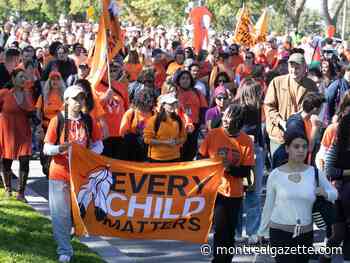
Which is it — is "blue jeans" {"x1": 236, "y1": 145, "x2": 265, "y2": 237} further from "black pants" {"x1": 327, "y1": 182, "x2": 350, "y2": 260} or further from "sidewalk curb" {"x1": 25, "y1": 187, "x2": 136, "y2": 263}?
"sidewalk curb" {"x1": 25, "y1": 187, "x2": 136, "y2": 263}

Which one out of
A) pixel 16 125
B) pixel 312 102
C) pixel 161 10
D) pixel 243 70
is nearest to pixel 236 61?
pixel 243 70

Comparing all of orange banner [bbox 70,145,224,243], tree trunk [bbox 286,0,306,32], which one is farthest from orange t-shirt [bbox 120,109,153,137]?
tree trunk [bbox 286,0,306,32]

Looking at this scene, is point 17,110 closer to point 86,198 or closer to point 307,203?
point 86,198

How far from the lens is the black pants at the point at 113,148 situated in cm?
1113

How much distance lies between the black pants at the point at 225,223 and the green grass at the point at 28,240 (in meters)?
1.22

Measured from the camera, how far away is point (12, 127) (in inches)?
432

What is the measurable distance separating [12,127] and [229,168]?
158 inches

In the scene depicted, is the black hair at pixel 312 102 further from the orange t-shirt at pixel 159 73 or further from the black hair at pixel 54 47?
the orange t-shirt at pixel 159 73

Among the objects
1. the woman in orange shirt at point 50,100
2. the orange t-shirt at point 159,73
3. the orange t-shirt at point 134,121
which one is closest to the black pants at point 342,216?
the orange t-shirt at point 134,121

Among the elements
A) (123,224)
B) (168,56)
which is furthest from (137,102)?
(168,56)

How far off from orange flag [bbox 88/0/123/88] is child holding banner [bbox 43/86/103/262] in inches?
116

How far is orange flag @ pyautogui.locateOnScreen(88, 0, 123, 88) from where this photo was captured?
11.0 meters

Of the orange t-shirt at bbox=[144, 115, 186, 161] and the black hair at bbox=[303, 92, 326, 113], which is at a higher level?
the black hair at bbox=[303, 92, 326, 113]

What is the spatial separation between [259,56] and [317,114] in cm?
1270
